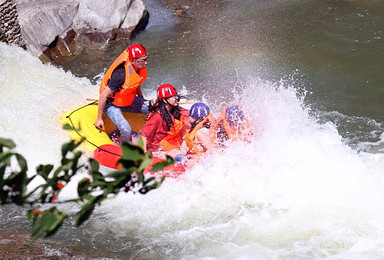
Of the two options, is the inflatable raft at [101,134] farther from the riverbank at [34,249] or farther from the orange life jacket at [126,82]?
the riverbank at [34,249]

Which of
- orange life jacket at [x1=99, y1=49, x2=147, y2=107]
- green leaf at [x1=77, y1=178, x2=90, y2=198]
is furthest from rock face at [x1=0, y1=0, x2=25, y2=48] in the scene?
green leaf at [x1=77, y1=178, x2=90, y2=198]

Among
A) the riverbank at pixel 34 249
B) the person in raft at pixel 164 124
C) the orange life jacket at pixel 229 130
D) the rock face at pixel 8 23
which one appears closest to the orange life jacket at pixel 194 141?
the orange life jacket at pixel 229 130

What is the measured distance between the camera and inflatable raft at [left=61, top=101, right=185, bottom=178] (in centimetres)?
611

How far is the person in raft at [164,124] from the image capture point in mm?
6348

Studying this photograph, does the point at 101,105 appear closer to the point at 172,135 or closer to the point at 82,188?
the point at 172,135

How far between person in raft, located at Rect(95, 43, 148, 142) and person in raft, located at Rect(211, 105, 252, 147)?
1.28 m

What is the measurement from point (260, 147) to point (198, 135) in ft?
2.55

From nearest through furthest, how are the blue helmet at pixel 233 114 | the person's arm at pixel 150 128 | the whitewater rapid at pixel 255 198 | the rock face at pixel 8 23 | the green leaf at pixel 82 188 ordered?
the green leaf at pixel 82 188 → the whitewater rapid at pixel 255 198 → the blue helmet at pixel 233 114 → the person's arm at pixel 150 128 → the rock face at pixel 8 23

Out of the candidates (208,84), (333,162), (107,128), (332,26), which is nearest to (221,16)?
(332,26)

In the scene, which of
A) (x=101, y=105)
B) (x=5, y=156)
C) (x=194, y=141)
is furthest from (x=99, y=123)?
(x=5, y=156)

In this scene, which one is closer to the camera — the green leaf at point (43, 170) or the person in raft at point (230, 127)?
the green leaf at point (43, 170)

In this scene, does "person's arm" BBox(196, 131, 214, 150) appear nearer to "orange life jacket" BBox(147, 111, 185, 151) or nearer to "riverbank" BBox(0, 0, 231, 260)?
"orange life jacket" BBox(147, 111, 185, 151)

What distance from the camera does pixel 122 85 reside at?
6.59m

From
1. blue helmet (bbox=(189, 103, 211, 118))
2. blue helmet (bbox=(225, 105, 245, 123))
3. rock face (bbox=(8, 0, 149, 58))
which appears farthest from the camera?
rock face (bbox=(8, 0, 149, 58))
